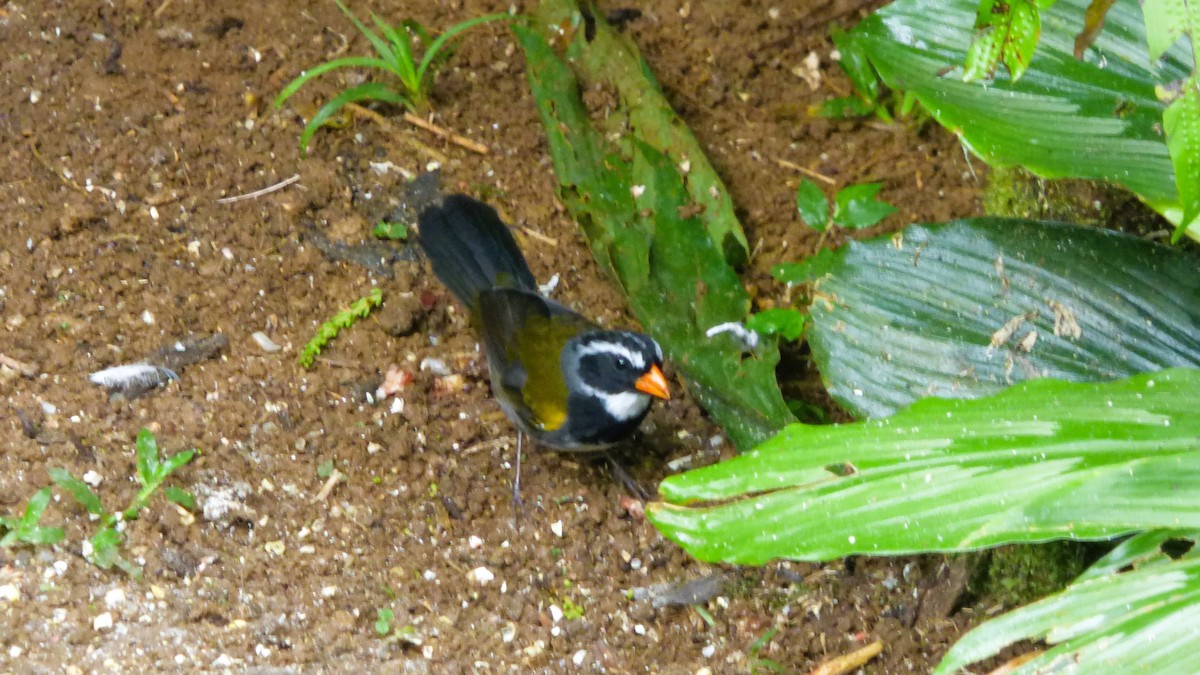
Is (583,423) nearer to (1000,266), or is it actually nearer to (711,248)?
(711,248)

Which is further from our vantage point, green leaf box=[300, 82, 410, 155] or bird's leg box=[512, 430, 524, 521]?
green leaf box=[300, 82, 410, 155]

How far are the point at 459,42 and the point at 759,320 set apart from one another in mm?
2057

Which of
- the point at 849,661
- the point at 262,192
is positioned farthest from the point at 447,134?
the point at 849,661

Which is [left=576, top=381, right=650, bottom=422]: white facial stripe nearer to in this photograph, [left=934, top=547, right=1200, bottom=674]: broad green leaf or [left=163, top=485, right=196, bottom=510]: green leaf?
[left=163, top=485, right=196, bottom=510]: green leaf

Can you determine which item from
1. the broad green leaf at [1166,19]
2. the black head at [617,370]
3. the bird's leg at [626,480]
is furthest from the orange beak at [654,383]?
the broad green leaf at [1166,19]

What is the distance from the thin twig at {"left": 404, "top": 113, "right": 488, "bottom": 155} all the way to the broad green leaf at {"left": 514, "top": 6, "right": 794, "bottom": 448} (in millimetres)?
335

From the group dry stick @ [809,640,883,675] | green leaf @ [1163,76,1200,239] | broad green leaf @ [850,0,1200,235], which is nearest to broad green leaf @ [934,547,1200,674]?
green leaf @ [1163,76,1200,239]

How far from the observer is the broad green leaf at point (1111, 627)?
2191 millimetres

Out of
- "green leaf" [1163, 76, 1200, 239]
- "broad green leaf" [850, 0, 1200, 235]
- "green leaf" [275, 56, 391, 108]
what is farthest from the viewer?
"green leaf" [275, 56, 391, 108]

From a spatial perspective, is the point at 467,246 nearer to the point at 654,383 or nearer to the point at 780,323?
the point at 654,383

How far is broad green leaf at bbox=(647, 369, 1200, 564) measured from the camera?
2396 millimetres

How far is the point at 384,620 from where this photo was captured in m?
3.40

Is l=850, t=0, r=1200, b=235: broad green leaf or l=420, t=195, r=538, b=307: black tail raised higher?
l=850, t=0, r=1200, b=235: broad green leaf

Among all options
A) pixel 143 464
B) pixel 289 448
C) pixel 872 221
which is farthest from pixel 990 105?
pixel 143 464
